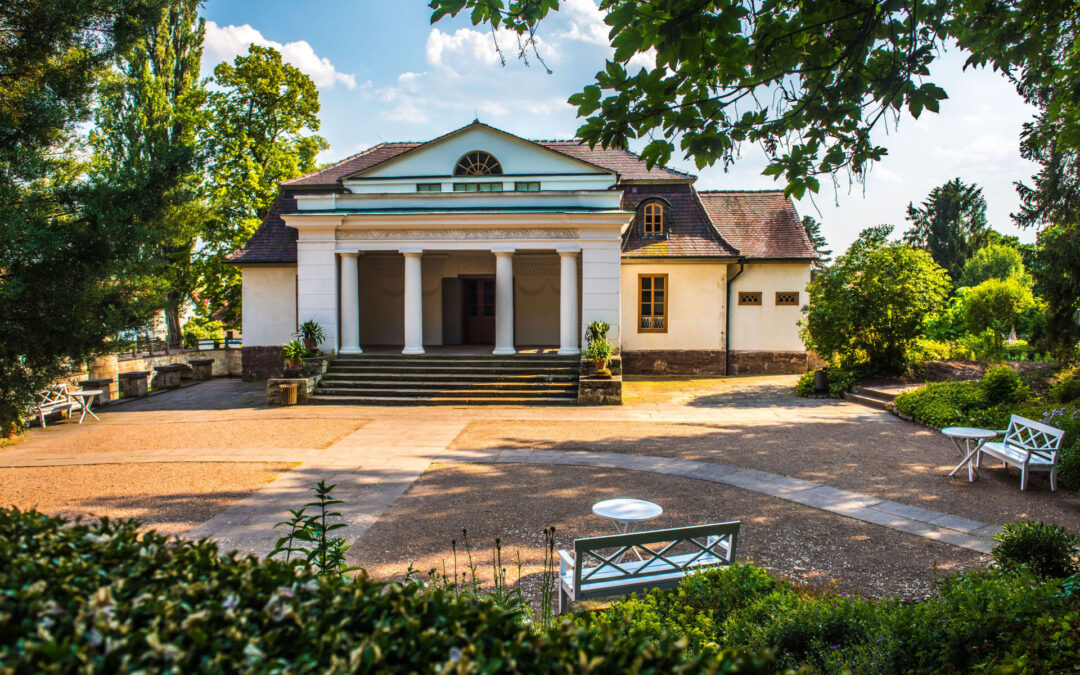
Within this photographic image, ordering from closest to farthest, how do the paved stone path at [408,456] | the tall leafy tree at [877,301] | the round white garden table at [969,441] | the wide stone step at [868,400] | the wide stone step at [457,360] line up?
1. the paved stone path at [408,456]
2. the round white garden table at [969,441]
3. the wide stone step at [868,400]
4. the tall leafy tree at [877,301]
5. the wide stone step at [457,360]

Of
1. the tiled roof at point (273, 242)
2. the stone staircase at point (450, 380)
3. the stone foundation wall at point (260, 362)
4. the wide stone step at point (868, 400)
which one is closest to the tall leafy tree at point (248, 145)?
the tiled roof at point (273, 242)

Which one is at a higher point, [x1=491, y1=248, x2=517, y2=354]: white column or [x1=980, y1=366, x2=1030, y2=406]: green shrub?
[x1=491, y1=248, x2=517, y2=354]: white column

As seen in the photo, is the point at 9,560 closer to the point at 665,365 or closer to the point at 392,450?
the point at 392,450

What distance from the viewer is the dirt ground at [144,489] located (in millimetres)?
6863

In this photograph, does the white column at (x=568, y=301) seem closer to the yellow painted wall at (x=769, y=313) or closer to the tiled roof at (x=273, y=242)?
the yellow painted wall at (x=769, y=313)

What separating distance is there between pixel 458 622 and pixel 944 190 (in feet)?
214

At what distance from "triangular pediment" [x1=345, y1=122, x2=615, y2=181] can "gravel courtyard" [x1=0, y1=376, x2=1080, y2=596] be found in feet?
27.0

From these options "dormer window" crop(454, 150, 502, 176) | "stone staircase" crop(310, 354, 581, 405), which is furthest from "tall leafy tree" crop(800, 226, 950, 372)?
"dormer window" crop(454, 150, 502, 176)

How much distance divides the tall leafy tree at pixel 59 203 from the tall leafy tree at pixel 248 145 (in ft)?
61.1

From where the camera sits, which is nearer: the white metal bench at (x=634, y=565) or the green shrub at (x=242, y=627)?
the green shrub at (x=242, y=627)

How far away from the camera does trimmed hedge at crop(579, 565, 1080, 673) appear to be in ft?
10.6

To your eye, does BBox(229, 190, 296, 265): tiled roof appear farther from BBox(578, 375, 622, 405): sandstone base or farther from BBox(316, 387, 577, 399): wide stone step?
BBox(578, 375, 622, 405): sandstone base

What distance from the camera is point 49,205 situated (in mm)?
5453

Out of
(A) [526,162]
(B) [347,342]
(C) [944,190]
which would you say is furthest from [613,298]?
(C) [944,190]
